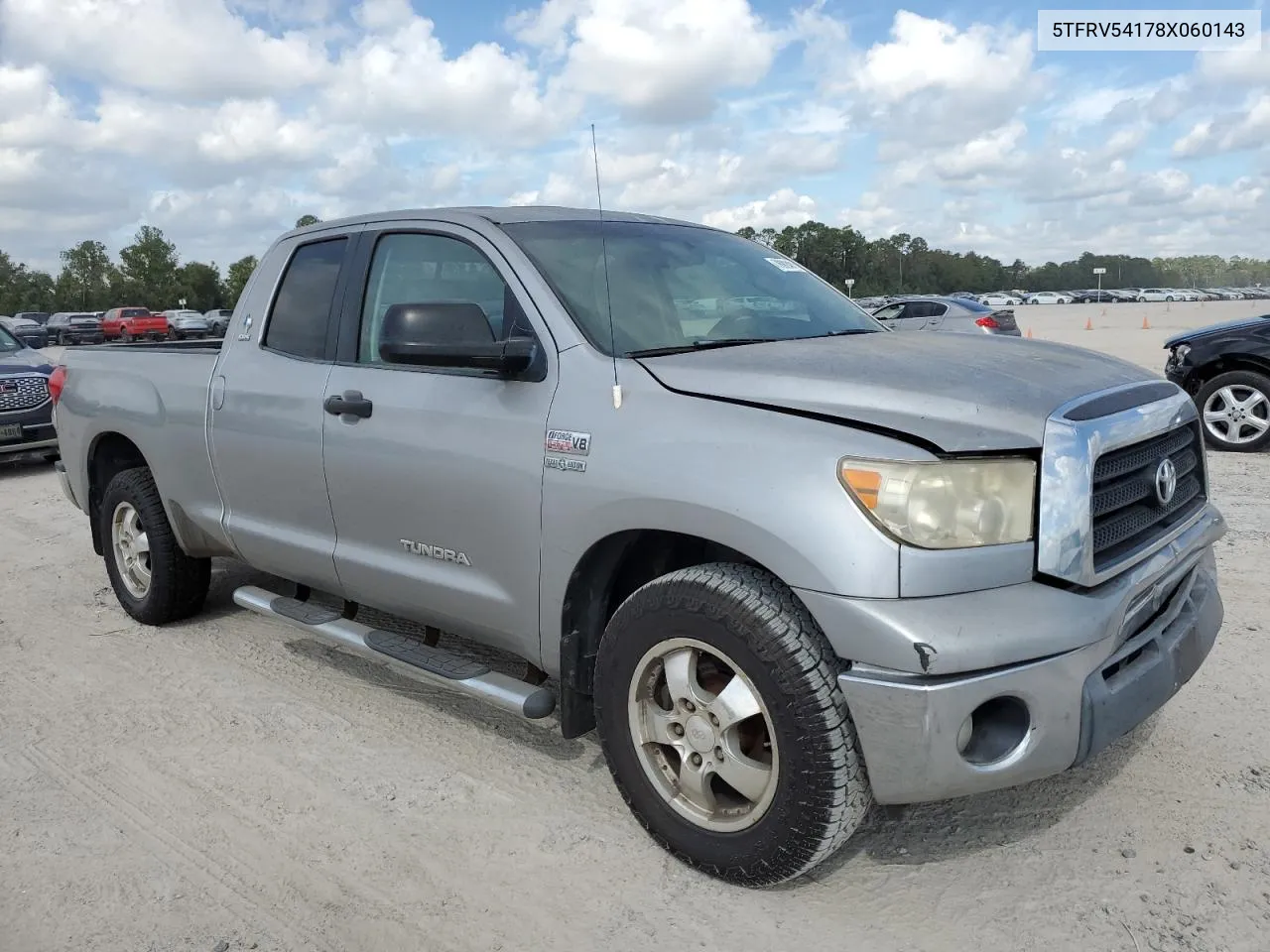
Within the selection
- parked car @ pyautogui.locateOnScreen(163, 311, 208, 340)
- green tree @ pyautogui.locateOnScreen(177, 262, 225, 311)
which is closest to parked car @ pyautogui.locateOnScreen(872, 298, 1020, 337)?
parked car @ pyautogui.locateOnScreen(163, 311, 208, 340)

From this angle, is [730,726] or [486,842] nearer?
[730,726]

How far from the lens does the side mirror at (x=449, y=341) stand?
3.04 metres

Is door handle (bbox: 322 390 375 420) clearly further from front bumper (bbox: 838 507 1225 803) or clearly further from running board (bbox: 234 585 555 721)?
front bumper (bbox: 838 507 1225 803)

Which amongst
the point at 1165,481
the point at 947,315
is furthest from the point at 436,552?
the point at 947,315

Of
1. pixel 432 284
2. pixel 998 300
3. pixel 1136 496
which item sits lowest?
pixel 1136 496

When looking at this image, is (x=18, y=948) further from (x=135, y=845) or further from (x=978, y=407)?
(x=978, y=407)

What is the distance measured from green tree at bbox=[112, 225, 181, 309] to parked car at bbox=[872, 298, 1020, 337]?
81.9 metres

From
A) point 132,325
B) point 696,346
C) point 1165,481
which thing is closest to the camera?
point 1165,481

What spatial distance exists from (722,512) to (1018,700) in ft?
2.70

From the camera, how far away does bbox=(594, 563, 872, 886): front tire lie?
2.48 meters

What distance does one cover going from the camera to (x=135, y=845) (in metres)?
3.11

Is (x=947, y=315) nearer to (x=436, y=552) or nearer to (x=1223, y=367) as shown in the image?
(x=1223, y=367)

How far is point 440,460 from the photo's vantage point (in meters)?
3.36

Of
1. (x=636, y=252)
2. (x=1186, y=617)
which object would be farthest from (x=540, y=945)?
(x=636, y=252)
